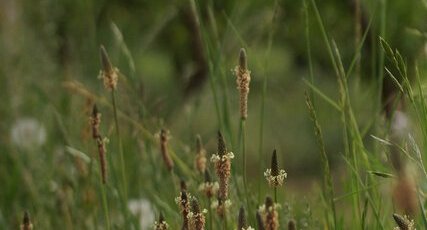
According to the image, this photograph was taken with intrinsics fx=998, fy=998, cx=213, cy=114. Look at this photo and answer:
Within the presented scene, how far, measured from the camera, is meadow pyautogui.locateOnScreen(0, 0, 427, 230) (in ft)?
4.22

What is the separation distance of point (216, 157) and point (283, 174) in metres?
0.09

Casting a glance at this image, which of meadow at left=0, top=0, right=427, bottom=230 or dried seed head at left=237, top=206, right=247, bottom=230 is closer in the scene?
dried seed head at left=237, top=206, right=247, bottom=230

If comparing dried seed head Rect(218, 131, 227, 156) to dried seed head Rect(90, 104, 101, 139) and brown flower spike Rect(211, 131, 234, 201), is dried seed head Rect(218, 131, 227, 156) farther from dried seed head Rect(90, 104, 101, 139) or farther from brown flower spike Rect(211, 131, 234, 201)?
dried seed head Rect(90, 104, 101, 139)

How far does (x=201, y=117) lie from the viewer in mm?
3791

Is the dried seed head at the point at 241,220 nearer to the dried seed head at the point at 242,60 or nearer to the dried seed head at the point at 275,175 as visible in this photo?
the dried seed head at the point at 275,175

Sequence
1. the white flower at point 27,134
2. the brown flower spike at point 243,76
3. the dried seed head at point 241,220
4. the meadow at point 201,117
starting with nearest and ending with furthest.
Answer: the dried seed head at point 241,220 < the brown flower spike at point 243,76 < the meadow at point 201,117 < the white flower at point 27,134

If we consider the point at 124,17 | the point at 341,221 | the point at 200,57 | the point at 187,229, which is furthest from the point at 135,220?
the point at 124,17

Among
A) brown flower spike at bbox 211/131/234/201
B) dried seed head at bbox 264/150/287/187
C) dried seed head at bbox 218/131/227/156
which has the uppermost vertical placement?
dried seed head at bbox 218/131/227/156

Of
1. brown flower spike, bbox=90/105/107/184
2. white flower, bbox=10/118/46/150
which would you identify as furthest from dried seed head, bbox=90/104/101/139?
white flower, bbox=10/118/46/150

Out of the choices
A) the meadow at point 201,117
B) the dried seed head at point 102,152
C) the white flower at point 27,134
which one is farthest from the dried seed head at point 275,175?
the white flower at point 27,134

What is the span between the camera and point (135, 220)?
1.64 m

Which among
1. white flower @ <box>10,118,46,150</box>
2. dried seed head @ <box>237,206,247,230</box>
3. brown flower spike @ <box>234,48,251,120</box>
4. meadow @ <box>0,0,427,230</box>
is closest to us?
dried seed head @ <box>237,206,247,230</box>

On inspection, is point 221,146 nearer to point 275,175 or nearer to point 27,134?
point 275,175

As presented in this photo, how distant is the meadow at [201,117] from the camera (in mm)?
1285
